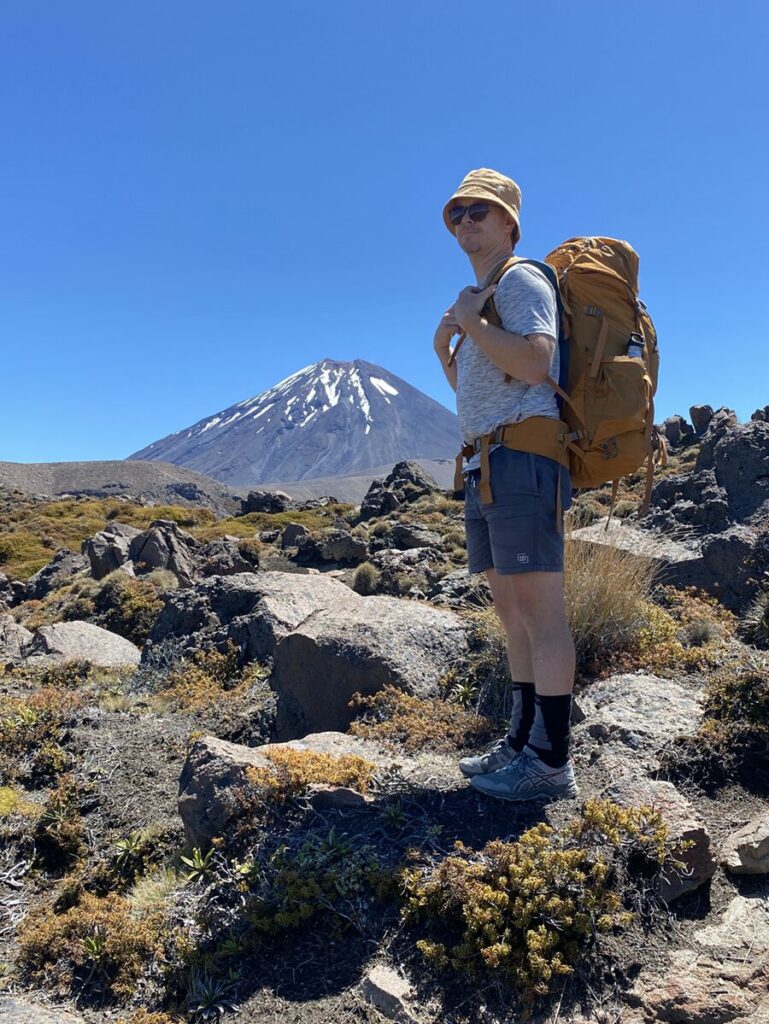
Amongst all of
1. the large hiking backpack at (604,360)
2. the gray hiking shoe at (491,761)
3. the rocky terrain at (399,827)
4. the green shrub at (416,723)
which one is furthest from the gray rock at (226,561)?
the large hiking backpack at (604,360)

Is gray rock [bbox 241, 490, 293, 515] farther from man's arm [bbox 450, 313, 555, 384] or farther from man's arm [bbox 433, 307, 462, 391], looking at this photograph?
man's arm [bbox 450, 313, 555, 384]

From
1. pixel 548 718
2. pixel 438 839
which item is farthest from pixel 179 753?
pixel 548 718

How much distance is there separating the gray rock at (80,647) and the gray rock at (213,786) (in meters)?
4.11

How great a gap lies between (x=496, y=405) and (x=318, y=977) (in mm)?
1868

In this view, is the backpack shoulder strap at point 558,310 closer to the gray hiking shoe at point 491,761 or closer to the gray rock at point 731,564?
the gray hiking shoe at point 491,761

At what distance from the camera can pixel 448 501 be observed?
73.7ft

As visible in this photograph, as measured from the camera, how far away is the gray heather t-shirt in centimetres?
245

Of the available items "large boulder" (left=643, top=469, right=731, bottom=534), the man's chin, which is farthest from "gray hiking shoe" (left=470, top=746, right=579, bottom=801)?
"large boulder" (left=643, top=469, right=731, bottom=534)

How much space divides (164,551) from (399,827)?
11.6m

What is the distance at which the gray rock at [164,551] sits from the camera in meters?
13.1

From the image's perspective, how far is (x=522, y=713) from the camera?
9.30 ft

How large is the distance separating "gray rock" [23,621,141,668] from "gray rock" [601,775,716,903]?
5337 millimetres

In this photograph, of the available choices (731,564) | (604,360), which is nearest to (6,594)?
(731,564)

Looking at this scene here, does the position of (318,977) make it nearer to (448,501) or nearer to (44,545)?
(448,501)
